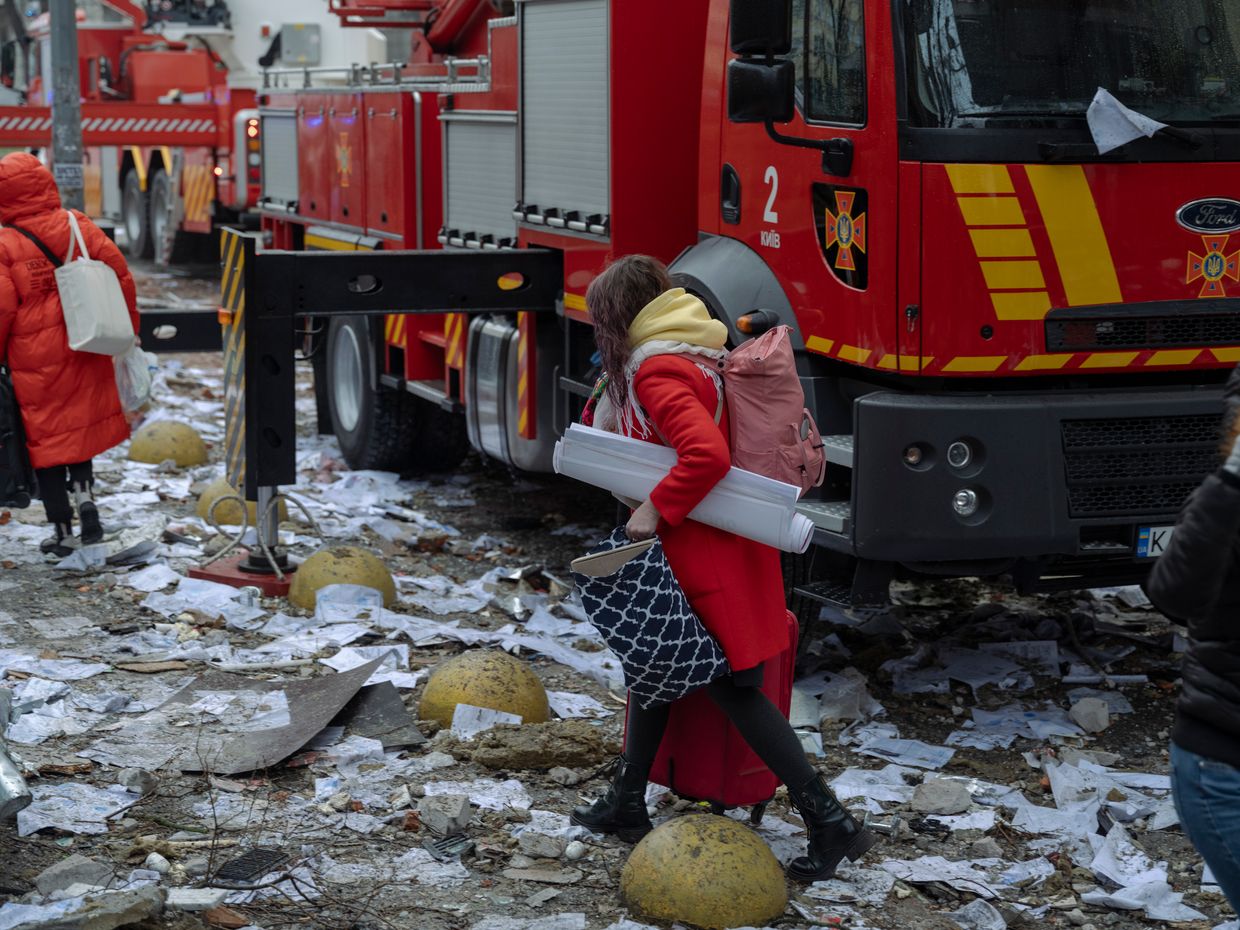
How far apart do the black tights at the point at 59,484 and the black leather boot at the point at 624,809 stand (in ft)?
13.4

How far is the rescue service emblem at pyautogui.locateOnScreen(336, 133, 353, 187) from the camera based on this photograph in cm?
1015

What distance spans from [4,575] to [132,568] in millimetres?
561

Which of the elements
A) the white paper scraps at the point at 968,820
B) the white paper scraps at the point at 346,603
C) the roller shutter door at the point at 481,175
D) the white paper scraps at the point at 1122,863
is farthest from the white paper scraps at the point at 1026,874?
the roller shutter door at the point at 481,175

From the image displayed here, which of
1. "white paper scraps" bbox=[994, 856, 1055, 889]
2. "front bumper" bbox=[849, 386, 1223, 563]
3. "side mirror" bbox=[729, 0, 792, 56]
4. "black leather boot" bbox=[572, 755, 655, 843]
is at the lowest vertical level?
"white paper scraps" bbox=[994, 856, 1055, 889]

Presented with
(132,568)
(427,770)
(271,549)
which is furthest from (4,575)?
(427,770)

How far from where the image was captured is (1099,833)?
5.02 m

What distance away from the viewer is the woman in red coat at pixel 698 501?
4203mm

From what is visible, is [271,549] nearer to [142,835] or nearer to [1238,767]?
[142,835]

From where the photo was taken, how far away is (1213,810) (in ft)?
9.20

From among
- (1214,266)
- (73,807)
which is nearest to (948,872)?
(1214,266)

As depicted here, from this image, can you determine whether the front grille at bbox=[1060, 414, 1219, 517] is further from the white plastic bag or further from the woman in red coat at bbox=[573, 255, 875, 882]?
the white plastic bag

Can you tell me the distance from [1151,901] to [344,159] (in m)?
7.15

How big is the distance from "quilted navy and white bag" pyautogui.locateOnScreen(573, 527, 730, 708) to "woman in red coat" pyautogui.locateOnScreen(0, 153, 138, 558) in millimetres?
4214

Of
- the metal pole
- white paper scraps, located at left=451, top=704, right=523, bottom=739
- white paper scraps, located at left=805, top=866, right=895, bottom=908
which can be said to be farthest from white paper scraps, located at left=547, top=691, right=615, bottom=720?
the metal pole
